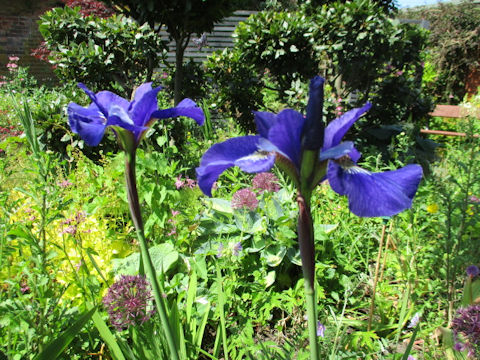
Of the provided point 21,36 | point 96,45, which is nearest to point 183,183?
point 96,45

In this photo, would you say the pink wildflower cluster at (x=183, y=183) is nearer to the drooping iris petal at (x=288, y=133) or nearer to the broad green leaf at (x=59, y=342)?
the broad green leaf at (x=59, y=342)

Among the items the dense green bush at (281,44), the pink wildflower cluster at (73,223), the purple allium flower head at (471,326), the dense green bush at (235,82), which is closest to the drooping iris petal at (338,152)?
the purple allium flower head at (471,326)

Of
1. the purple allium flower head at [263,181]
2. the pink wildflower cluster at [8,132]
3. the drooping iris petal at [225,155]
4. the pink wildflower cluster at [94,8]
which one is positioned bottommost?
the pink wildflower cluster at [8,132]

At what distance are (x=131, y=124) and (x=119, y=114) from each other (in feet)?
0.11

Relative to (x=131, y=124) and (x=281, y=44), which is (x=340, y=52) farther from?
(x=131, y=124)

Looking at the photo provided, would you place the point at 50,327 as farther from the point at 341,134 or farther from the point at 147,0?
the point at 147,0

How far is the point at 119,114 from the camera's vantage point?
0.80 meters

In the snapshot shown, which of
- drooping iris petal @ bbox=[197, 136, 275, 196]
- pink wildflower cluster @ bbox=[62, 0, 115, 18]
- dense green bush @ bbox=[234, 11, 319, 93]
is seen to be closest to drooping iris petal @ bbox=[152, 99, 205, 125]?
drooping iris petal @ bbox=[197, 136, 275, 196]

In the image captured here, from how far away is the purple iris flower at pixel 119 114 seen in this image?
0.82 metres

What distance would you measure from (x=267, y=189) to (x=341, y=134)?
144 cm

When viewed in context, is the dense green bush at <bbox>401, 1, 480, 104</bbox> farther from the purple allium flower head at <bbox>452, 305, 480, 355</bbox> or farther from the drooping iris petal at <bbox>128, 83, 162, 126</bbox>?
the drooping iris petal at <bbox>128, 83, 162, 126</bbox>

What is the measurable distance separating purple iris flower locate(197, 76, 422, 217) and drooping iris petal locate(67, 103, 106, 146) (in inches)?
12.9

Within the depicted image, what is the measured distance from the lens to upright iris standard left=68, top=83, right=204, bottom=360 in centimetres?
81

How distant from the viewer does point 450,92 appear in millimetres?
9633
